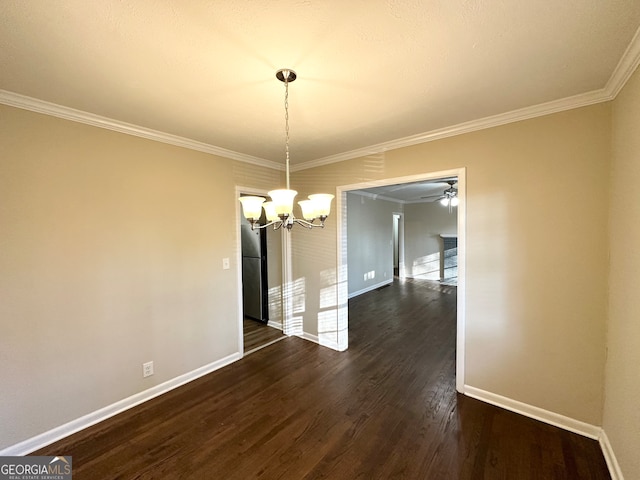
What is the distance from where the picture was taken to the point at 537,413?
208 centimetres

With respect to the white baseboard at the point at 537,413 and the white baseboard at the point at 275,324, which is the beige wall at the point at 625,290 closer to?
the white baseboard at the point at 537,413

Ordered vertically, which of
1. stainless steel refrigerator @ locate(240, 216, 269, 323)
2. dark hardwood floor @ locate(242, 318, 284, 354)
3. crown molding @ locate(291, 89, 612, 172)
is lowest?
dark hardwood floor @ locate(242, 318, 284, 354)

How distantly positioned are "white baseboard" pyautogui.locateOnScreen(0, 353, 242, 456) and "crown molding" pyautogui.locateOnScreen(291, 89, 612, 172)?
Result: 115 inches

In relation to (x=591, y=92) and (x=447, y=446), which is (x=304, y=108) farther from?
(x=447, y=446)

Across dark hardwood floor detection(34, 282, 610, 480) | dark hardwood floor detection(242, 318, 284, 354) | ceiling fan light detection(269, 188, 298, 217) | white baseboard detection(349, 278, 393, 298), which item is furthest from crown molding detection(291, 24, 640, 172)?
white baseboard detection(349, 278, 393, 298)

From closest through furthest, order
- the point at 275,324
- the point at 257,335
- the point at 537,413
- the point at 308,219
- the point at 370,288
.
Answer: the point at 308,219, the point at 537,413, the point at 257,335, the point at 275,324, the point at 370,288

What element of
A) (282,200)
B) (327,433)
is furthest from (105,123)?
(327,433)

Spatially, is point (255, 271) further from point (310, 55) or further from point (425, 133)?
point (310, 55)

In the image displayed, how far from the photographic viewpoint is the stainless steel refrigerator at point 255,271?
167 inches

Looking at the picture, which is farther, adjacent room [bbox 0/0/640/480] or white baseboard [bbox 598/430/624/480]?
white baseboard [bbox 598/430/624/480]

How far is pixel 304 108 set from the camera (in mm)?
2023

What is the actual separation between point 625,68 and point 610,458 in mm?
2375

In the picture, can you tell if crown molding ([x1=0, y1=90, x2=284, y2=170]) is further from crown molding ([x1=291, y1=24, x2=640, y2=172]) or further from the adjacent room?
crown molding ([x1=291, y1=24, x2=640, y2=172])

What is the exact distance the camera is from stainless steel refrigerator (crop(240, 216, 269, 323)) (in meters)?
4.25
